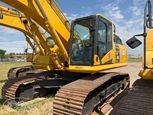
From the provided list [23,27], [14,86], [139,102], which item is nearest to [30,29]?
[23,27]

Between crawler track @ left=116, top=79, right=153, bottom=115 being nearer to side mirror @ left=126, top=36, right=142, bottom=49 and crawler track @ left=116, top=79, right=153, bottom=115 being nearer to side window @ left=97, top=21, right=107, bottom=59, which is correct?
side mirror @ left=126, top=36, right=142, bottom=49

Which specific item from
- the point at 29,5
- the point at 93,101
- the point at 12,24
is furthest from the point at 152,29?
the point at 12,24

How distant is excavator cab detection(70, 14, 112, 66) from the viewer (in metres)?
5.36

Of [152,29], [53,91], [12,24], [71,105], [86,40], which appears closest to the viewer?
[152,29]

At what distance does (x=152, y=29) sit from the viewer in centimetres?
363

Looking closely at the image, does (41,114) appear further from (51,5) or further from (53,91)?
(51,5)

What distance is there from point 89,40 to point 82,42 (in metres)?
0.25

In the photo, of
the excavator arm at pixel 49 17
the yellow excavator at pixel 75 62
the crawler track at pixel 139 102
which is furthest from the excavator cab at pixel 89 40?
the crawler track at pixel 139 102

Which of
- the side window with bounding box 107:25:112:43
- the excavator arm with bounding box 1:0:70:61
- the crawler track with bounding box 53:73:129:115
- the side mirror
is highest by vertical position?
the excavator arm with bounding box 1:0:70:61

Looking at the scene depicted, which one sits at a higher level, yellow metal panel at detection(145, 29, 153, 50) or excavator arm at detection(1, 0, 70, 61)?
excavator arm at detection(1, 0, 70, 61)

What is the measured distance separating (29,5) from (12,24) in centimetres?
373

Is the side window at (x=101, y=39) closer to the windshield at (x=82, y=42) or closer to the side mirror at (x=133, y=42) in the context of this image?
the windshield at (x=82, y=42)

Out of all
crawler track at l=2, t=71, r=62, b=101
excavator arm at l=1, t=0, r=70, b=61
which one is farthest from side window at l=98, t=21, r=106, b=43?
crawler track at l=2, t=71, r=62, b=101

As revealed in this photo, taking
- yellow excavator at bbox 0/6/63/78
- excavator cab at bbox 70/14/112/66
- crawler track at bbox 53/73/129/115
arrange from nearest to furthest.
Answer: crawler track at bbox 53/73/129/115, excavator cab at bbox 70/14/112/66, yellow excavator at bbox 0/6/63/78
